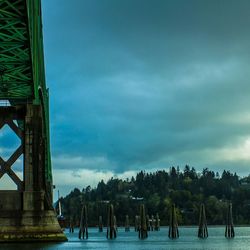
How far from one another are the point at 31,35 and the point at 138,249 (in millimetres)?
22649

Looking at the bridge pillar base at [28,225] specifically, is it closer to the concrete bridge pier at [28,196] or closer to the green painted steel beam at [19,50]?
the concrete bridge pier at [28,196]

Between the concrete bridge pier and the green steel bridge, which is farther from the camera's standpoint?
the concrete bridge pier

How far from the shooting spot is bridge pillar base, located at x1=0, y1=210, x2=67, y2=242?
4050cm

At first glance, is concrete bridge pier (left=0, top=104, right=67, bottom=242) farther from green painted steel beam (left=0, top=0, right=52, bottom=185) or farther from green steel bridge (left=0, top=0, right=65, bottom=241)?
green painted steel beam (left=0, top=0, right=52, bottom=185)

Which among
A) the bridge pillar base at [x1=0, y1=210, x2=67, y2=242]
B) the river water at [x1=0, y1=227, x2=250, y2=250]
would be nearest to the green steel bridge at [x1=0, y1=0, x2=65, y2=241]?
the bridge pillar base at [x1=0, y1=210, x2=67, y2=242]

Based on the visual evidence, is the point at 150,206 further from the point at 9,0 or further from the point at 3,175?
the point at 9,0

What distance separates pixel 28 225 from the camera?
40.8 m

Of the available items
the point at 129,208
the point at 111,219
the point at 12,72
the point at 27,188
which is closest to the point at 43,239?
the point at 27,188

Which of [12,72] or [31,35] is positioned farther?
[12,72]

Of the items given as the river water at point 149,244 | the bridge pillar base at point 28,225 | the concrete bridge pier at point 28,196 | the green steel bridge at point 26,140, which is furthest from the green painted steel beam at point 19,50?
the river water at point 149,244

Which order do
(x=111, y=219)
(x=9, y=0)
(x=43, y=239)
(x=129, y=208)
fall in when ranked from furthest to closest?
1. (x=129, y=208)
2. (x=111, y=219)
3. (x=43, y=239)
4. (x=9, y=0)

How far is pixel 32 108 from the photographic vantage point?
144ft

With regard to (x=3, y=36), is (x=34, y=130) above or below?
below

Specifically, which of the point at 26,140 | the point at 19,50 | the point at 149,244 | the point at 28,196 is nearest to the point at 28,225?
the point at 28,196
